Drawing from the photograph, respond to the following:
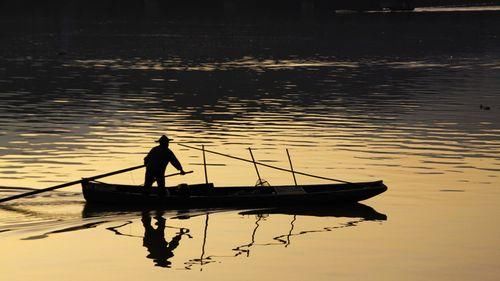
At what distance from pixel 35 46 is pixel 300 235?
363 ft

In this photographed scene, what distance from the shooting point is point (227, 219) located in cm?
3769

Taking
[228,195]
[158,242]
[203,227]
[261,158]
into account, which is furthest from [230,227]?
[261,158]

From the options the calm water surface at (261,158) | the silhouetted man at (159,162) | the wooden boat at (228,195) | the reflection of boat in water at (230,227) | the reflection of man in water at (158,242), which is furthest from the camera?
the silhouetted man at (159,162)

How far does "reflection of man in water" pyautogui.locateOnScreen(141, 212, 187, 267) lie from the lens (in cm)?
3288

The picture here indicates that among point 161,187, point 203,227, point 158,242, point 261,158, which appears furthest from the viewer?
point 261,158

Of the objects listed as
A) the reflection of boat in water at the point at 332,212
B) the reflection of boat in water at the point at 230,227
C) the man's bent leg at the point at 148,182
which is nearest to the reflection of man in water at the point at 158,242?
the reflection of boat in water at the point at 230,227

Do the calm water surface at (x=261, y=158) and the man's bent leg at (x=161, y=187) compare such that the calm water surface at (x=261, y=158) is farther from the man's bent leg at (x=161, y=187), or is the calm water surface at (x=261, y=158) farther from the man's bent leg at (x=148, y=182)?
the man's bent leg at (x=148, y=182)

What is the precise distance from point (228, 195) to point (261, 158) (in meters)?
11.8

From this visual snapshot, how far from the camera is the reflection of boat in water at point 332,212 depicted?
38625 millimetres

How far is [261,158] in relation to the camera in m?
50.5

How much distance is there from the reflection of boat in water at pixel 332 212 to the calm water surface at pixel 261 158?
0.06 meters

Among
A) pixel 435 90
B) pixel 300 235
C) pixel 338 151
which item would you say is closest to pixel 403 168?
pixel 338 151

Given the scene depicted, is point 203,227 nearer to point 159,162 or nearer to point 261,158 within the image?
point 159,162

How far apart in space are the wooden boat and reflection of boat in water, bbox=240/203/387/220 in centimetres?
16
